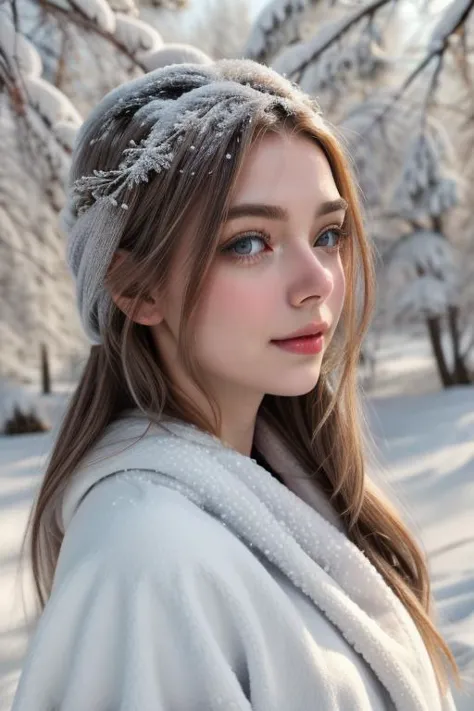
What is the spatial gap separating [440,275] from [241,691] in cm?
1106

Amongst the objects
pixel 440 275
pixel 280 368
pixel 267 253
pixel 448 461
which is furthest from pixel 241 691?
pixel 440 275

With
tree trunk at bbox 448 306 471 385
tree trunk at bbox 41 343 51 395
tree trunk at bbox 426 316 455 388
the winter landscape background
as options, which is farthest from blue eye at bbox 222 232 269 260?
tree trunk at bbox 41 343 51 395

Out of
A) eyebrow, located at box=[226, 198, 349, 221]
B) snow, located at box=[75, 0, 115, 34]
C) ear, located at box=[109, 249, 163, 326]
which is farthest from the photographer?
snow, located at box=[75, 0, 115, 34]

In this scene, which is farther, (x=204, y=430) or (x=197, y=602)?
(x=204, y=430)

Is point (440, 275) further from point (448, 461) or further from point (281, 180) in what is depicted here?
point (281, 180)

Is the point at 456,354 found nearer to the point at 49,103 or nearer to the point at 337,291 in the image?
the point at 49,103

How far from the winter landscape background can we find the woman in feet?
1.66

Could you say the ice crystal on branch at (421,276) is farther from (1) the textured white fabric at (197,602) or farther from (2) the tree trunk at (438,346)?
(1) the textured white fabric at (197,602)

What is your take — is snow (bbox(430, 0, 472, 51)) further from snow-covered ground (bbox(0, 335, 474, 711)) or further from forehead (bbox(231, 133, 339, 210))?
forehead (bbox(231, 133, 339, 210))

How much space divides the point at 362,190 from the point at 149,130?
971 millimetres

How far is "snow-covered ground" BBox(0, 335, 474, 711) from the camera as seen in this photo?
9.96 ft

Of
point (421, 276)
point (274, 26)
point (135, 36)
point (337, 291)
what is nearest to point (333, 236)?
point (337, 291)

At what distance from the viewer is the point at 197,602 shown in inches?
41.3

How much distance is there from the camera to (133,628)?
1.00 meters
